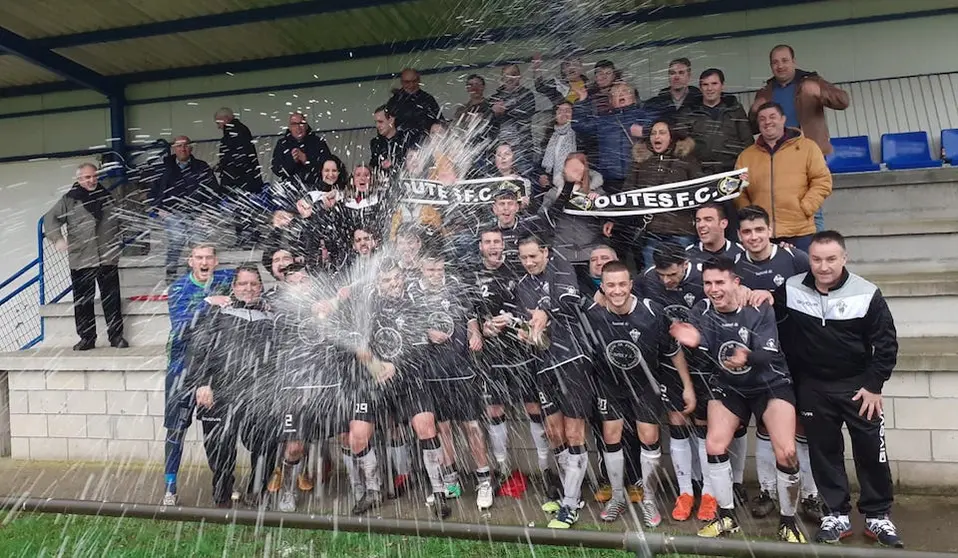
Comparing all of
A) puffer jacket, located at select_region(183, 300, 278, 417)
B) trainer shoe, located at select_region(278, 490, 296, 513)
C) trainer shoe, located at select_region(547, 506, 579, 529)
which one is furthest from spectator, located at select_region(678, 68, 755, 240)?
trainer shoe, located at select_region(278, 490, 296, 513)

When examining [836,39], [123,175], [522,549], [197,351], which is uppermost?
[836,39]

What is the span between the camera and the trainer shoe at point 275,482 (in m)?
5.40

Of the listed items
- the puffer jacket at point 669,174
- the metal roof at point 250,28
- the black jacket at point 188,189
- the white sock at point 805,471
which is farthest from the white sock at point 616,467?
the metal roof at point 250,28

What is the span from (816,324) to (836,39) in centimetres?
680

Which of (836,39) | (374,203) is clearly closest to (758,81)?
(836,39)

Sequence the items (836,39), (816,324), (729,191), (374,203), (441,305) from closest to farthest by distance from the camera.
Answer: (816,324), (441,305), (729,191), (374,203), (836,39)

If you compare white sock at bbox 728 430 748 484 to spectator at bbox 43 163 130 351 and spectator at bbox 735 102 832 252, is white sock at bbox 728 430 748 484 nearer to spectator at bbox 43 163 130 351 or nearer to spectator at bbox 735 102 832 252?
spectator at bbox 735 102 832 252

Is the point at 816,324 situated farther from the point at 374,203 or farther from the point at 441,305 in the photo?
the point at 374,203

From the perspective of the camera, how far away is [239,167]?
8.23 m

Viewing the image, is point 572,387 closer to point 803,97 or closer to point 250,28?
point 803,97

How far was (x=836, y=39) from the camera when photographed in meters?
9.42

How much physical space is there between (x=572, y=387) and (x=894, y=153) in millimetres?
6533

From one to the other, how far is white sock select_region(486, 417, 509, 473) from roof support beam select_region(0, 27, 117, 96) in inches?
362

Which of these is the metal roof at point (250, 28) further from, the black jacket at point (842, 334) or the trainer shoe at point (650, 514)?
the trainer shoe at point (650, 514)
